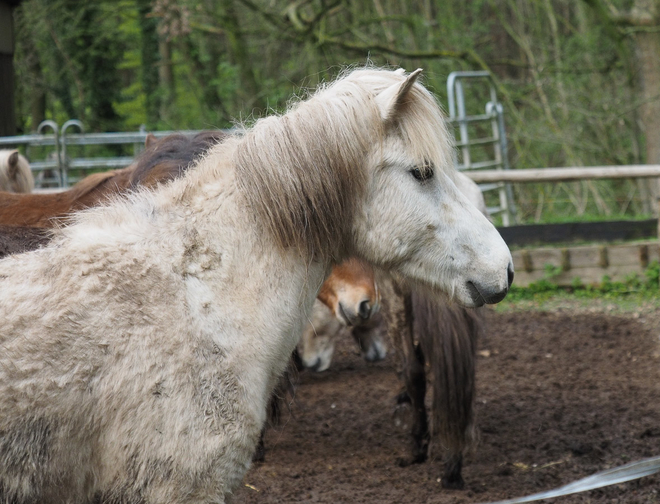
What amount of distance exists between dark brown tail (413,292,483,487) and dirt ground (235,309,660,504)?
9.5 inches

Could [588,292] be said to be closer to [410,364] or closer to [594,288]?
[594,288]

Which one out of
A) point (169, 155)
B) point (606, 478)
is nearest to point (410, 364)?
point (606, 478)

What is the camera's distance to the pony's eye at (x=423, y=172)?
204 centimetres

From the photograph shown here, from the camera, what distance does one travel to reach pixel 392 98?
2000 mm

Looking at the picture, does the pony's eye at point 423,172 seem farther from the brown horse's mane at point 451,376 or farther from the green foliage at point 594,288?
the green foliage at point 594,288

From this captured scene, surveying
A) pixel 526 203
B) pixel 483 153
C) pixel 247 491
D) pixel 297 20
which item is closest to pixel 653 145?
pixel 526 203

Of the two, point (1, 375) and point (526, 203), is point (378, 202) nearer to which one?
point (1, 375)

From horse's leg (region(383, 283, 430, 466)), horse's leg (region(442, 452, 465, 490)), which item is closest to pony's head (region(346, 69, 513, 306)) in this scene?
horse's leg (region(442, 452, 465, 490))

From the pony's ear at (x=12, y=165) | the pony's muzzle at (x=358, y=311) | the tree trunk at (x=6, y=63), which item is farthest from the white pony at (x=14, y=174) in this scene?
the pony's muzzle at (x=358, y=311)

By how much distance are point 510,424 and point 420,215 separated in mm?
3191

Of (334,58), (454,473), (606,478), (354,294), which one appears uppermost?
(334,58)

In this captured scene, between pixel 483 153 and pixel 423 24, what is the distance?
9.73 ft

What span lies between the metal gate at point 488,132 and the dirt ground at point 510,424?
9.99ft

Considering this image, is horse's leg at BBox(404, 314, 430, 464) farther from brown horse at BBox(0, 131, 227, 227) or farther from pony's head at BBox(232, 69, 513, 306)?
pony's head at BBox(232, 69, 513, 306)
